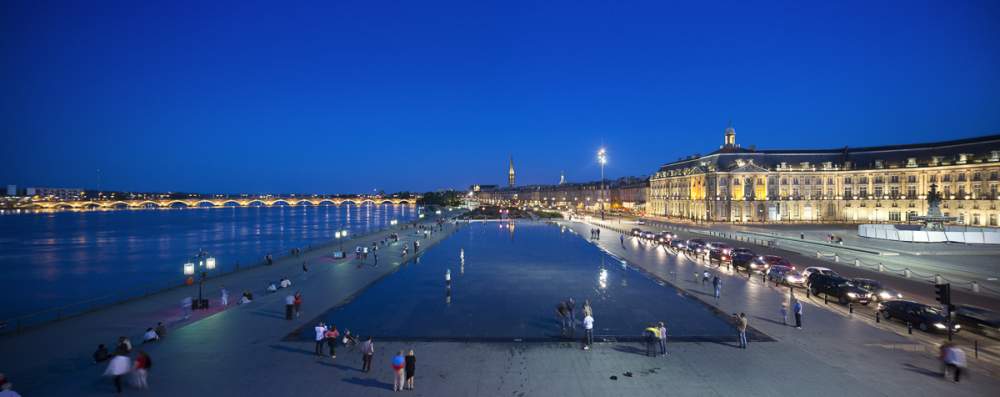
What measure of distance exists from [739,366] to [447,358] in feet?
31.1

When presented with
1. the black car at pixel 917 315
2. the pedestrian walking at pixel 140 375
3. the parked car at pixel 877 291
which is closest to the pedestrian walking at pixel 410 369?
the pedestrian walking at pixel 140 375

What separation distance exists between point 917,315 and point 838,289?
18.1 ft

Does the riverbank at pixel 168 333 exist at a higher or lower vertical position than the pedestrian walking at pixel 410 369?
lower

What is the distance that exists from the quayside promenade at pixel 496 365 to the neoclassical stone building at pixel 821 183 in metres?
91.5

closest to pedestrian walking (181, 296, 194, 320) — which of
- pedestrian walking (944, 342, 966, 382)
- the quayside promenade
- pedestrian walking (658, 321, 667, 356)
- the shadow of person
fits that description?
the quayside promenade

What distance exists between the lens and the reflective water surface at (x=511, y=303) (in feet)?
64.8

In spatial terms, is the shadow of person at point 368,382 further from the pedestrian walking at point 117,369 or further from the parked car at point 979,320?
the parked car at point 979,320

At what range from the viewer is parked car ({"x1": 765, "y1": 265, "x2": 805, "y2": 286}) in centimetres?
2930

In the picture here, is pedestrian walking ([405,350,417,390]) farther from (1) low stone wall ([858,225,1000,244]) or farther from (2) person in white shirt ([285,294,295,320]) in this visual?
(1) low stone wall ([858,225,1000,244])

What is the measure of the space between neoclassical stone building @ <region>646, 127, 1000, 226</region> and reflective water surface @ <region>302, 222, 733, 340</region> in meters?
77.0

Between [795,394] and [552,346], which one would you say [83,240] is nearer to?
[552,346]

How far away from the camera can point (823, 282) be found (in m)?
26.5

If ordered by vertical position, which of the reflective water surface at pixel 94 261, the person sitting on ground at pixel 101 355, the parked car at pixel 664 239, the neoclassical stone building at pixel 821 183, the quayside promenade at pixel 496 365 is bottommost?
the reflective water surface at pixel 94 261

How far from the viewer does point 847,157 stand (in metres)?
106
